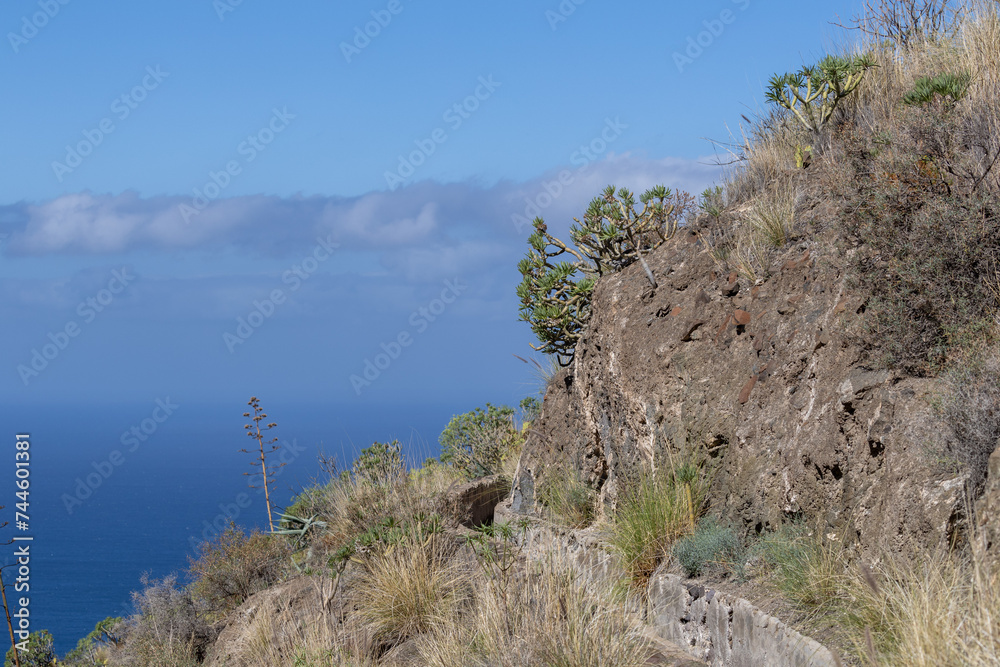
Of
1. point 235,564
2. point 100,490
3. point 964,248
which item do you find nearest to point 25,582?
point 235,564

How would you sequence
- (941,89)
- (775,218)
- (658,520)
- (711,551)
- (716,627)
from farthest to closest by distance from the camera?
(775,218)
(658,520)
(941,89)
(711,551)
(716,627)

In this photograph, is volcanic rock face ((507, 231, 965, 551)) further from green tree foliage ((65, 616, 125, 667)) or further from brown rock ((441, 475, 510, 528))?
green tree foliage ((65, 616, 125, 667))

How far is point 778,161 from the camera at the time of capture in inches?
342

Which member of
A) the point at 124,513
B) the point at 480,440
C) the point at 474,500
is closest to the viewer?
the point at 474,500

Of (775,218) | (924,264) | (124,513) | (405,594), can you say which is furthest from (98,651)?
(124,513)

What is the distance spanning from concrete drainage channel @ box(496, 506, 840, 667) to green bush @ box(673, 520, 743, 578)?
0.16 m

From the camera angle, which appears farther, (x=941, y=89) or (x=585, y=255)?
(x=585, y=255)

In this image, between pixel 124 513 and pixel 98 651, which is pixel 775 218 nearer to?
pixel 98 651

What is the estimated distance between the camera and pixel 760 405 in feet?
20.2

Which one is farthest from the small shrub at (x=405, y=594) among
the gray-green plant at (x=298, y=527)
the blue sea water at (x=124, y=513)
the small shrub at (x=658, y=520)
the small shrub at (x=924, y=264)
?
the small shrub at (x=924, y=264)

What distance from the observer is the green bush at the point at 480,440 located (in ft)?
43.8

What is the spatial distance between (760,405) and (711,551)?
4.11 ft

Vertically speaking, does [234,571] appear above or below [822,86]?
below

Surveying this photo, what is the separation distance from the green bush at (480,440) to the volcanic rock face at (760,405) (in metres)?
3.51
